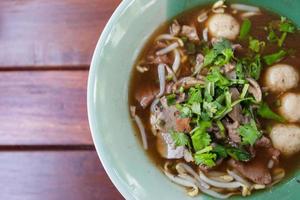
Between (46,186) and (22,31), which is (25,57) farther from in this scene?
(46,186)

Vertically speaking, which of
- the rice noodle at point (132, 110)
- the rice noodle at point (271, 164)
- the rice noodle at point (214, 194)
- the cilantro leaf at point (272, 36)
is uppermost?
the cilantro leaf at point (272, 36)

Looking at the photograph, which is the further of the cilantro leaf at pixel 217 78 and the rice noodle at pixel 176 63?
the rice noodle at pixel 176 63

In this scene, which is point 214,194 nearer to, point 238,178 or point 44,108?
point 238,178

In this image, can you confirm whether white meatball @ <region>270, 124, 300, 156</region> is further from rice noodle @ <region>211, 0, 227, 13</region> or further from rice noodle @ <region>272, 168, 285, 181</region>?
rice noodle @ <region>211, 0, 227, 13</region>

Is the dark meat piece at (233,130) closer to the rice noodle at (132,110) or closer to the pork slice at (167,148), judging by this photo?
the pork slice at (167,148)

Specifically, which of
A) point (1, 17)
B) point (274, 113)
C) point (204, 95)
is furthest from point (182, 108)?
point (1, 17)

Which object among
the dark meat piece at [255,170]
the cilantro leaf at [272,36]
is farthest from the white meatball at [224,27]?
the dark meat piece at [255,170]
